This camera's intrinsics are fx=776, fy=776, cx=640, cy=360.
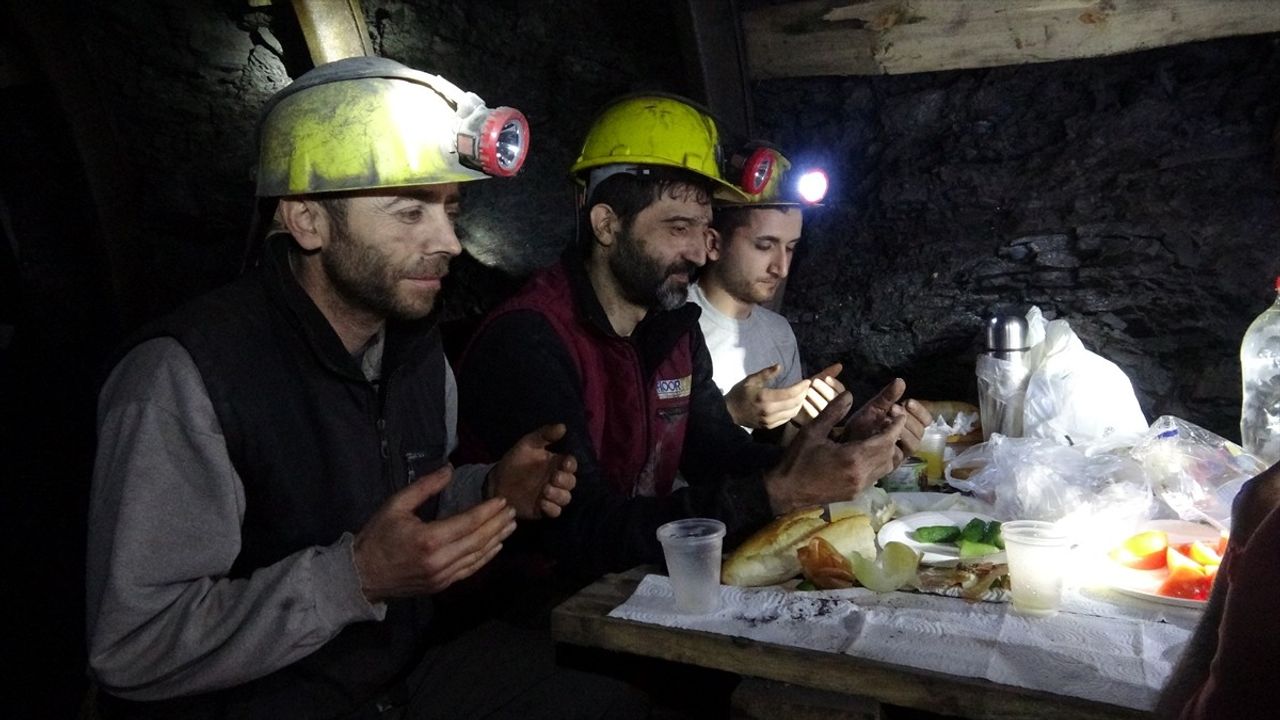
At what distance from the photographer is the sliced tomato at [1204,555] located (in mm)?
1870

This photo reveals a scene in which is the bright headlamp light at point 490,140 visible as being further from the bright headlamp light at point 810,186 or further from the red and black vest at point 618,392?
the bright headlamp light at point 810,186

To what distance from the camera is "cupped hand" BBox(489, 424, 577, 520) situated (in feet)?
7.30

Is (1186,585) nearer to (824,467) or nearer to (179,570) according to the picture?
(824,467)

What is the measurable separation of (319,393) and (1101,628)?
77.5 inches

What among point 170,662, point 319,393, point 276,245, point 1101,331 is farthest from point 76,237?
point 1101,331

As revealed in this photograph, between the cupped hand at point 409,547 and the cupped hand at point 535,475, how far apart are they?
463 mm

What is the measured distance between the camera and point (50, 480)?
466 centimetres

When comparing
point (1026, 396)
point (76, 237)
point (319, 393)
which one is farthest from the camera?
point (76, 237)

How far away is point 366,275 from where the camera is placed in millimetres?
2285

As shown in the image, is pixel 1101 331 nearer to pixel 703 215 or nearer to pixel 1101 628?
pixel 703 215

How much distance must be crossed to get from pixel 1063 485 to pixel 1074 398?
1233mm

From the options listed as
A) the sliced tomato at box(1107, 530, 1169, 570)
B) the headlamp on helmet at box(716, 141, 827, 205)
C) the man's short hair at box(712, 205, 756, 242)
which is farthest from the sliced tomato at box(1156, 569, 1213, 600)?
the man's short hair at box(712, 205, 756, 242)

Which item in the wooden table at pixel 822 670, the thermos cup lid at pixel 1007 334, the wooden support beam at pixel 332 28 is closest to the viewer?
the wooden table at pixel 822 670

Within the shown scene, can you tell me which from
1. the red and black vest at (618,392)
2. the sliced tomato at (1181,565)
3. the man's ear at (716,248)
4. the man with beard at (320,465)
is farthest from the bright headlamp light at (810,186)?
the sliced tomato at (1181,565)
